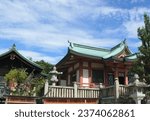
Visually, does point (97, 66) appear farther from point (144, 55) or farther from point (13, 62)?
point (144, 55)

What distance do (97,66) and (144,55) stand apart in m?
10.3

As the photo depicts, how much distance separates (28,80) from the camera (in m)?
19.4

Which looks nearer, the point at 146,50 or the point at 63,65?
the point at 146,50

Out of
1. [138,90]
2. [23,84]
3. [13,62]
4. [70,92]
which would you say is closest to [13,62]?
[13,62]

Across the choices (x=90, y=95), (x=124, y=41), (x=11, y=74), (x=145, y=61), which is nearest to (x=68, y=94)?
(x=90, y=95)

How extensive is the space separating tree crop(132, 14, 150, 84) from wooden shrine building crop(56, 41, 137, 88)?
7786 mm

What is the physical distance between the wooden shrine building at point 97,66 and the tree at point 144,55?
7.79m

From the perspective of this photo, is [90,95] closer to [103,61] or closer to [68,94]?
[68,94]

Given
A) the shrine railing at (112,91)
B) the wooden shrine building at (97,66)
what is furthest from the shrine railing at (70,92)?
the wooden shrine building at (97,66)

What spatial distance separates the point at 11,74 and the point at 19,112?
1375 cm

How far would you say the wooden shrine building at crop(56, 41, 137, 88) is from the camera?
982 inches

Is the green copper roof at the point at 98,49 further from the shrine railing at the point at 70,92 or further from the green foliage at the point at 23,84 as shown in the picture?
the green foliage at the point at 23,84

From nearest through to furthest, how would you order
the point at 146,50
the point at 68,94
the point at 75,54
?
the point at 146,50, the point at 68,94, the point at 75,54

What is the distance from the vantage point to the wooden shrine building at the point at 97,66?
81.8 ft
